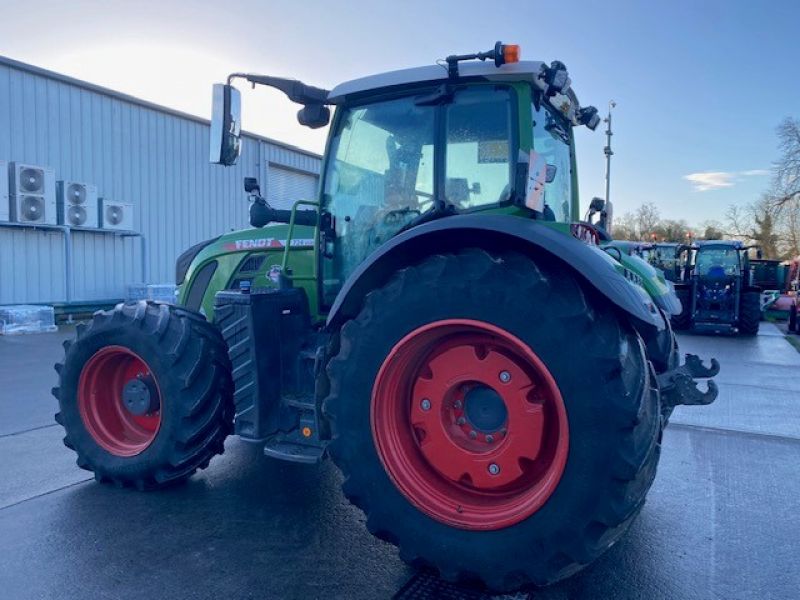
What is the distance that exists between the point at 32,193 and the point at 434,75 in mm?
11623

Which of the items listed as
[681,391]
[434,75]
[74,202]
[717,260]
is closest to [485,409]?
[681,391]

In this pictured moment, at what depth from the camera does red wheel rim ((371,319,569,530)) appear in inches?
102

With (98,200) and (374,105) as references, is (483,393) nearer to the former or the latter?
(374,105)

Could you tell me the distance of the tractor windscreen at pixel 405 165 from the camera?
3203 mm

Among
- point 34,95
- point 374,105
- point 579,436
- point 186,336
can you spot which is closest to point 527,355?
point 579,436

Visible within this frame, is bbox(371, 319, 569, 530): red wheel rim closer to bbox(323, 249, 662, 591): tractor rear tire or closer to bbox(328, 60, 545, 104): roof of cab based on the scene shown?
bbox(323, 249, 662, 591): tractor rear tire

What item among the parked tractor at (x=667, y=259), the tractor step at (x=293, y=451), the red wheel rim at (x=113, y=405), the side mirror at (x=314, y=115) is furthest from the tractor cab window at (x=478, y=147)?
the parked tractor at (x=667, y=259)

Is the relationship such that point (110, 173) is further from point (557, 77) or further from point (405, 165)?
point (557, 77)

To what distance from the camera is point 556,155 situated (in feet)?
12.8

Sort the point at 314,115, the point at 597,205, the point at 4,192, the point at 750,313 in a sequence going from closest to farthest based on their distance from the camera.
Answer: the point at 314,115, the point at 597,205, the point at 4,192, the point at 750,313

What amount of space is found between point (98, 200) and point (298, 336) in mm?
12052

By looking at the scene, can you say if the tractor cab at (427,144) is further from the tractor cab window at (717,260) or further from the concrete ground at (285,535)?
the tractor cab window at (717,260)

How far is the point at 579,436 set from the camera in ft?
7.68

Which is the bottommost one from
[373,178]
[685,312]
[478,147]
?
[685,312]
